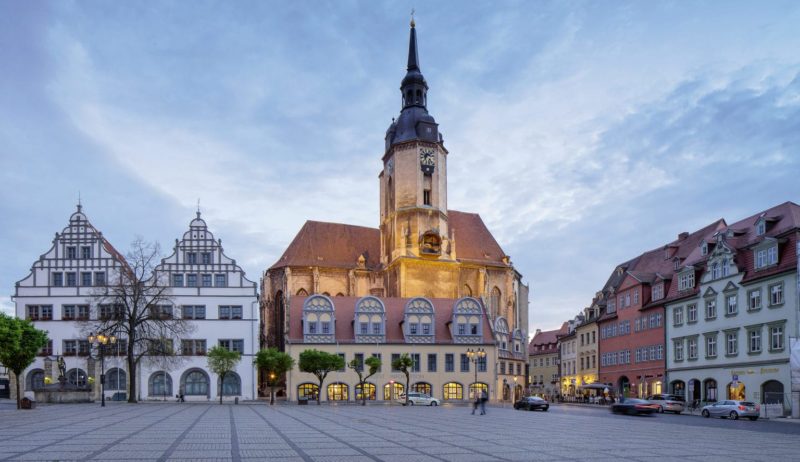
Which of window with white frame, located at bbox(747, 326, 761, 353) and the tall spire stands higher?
the tall spire

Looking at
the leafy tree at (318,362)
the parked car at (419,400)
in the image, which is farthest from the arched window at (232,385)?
the parked car at (419,400)

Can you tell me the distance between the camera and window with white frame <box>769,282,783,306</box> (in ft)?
147

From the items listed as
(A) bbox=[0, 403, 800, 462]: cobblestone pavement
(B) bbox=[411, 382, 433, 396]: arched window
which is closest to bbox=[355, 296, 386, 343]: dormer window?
(B) bbox=[411, 382, 433, 396]: arched window

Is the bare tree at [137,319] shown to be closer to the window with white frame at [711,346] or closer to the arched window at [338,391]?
the arched window at [338,391]

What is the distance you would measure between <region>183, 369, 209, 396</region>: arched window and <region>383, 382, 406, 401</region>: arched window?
15.7m

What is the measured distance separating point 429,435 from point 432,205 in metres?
65.1

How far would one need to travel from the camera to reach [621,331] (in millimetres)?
68125

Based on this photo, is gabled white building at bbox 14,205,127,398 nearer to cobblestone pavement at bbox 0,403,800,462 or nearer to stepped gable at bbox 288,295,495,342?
stepped gable at bbox 288,295,495,342

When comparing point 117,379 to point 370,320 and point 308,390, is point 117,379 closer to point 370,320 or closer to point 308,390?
point 308,390

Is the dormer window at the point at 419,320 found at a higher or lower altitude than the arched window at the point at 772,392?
higher

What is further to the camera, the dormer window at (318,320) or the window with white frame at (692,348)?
the dormer window at (318,320)

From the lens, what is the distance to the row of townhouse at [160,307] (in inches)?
2539

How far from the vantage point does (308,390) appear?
6662 centimetres

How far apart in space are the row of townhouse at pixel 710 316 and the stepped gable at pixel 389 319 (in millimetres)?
12508
